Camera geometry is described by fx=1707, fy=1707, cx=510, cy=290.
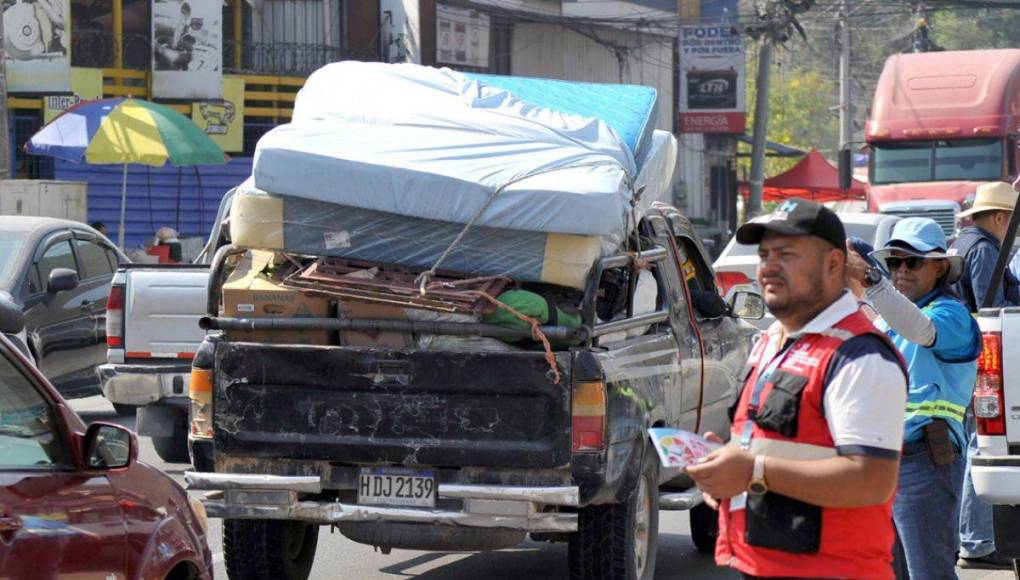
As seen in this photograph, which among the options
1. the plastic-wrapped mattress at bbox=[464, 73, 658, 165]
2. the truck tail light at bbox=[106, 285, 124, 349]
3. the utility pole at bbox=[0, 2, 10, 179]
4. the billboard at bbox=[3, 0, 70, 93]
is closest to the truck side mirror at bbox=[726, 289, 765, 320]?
the plastic-wrapped mattress at bbox=[464, 73, 658, 165]

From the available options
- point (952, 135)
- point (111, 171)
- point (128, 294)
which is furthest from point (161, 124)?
point (952, 135)

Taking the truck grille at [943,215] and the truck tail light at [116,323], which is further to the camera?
the truck grille at [943,215]

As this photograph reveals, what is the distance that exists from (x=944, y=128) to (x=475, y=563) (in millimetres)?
19516

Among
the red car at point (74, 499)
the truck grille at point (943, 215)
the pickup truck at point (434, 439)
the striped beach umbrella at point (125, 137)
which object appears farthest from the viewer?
the truck grille at point (943, 215)

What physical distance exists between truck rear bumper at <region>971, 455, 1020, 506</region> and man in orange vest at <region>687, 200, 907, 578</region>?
3.19 metres

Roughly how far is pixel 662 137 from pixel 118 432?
4.56m

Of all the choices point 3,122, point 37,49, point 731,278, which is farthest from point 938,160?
point 3,122

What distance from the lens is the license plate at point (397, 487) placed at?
7.02 metres

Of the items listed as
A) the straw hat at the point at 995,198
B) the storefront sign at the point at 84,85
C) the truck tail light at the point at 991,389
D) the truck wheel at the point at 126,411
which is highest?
the storefront sign at the point at 84,85

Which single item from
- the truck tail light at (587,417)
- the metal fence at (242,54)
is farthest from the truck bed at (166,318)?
the metal fence at (242,54)

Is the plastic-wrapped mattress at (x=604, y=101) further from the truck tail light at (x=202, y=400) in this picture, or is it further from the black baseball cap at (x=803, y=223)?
the black baseball cap at (x=803, y=223)

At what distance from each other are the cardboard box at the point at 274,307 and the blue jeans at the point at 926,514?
8.65 feet

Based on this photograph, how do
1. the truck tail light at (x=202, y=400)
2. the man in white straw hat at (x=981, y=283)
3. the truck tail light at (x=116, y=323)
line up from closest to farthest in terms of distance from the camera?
the truck tail light at (x=202, y=400), the man in white straw hat at (x=981, y=283), the truck tail light at (x=116, y=323)

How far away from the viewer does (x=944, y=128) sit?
2681cm
